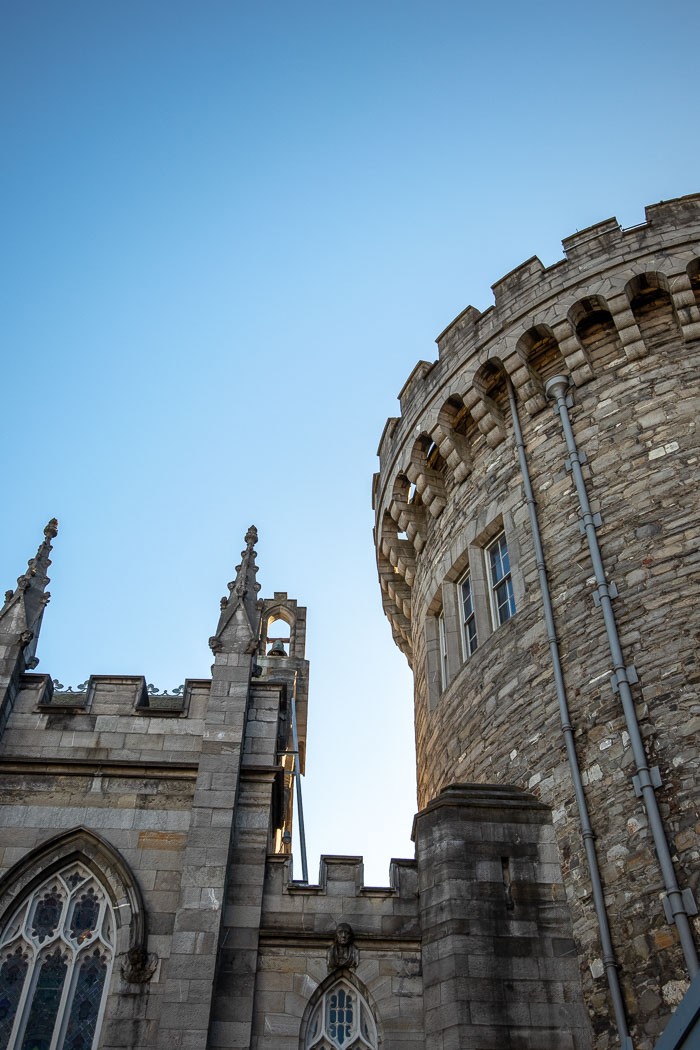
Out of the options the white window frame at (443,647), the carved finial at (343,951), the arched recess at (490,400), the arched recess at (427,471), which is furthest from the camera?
the arched recess at (427,471)

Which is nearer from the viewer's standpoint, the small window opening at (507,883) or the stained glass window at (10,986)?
the stained glass window at (10,986)

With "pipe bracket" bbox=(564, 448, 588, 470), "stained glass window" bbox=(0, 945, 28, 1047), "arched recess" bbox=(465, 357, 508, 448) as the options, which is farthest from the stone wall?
"arched recess" bbox=(465, 357, 508, 448)

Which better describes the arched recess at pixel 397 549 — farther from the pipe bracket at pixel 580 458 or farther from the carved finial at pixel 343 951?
the carved finial at pixel 343 951

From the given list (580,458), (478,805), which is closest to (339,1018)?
(478,805)

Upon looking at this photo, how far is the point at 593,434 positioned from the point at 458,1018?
6.95m

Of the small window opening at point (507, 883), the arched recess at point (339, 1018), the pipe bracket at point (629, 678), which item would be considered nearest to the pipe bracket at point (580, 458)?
the pipe bracket at point (629, 678)

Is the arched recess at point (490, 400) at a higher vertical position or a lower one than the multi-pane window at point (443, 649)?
higher

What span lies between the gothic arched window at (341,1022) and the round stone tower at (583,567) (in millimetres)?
1938

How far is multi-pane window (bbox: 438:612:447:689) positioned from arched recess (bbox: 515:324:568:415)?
3.23 m

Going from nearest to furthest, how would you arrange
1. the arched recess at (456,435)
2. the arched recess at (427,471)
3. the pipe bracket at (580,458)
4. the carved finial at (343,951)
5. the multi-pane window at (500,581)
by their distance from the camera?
1. the carved finial at (343,951)
2. the pipe bracket at (580,458)
3. the multi-pane window at (500,581)
4. the arched recess at (456,435)
5. the arched recess at (427,471)

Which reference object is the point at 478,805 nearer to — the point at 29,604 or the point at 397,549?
the point at 29,604

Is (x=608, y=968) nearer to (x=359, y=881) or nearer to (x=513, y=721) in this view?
(x=359, y=881)

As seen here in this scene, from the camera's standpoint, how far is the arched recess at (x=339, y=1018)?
889cm

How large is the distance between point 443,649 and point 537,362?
4.24 metres
